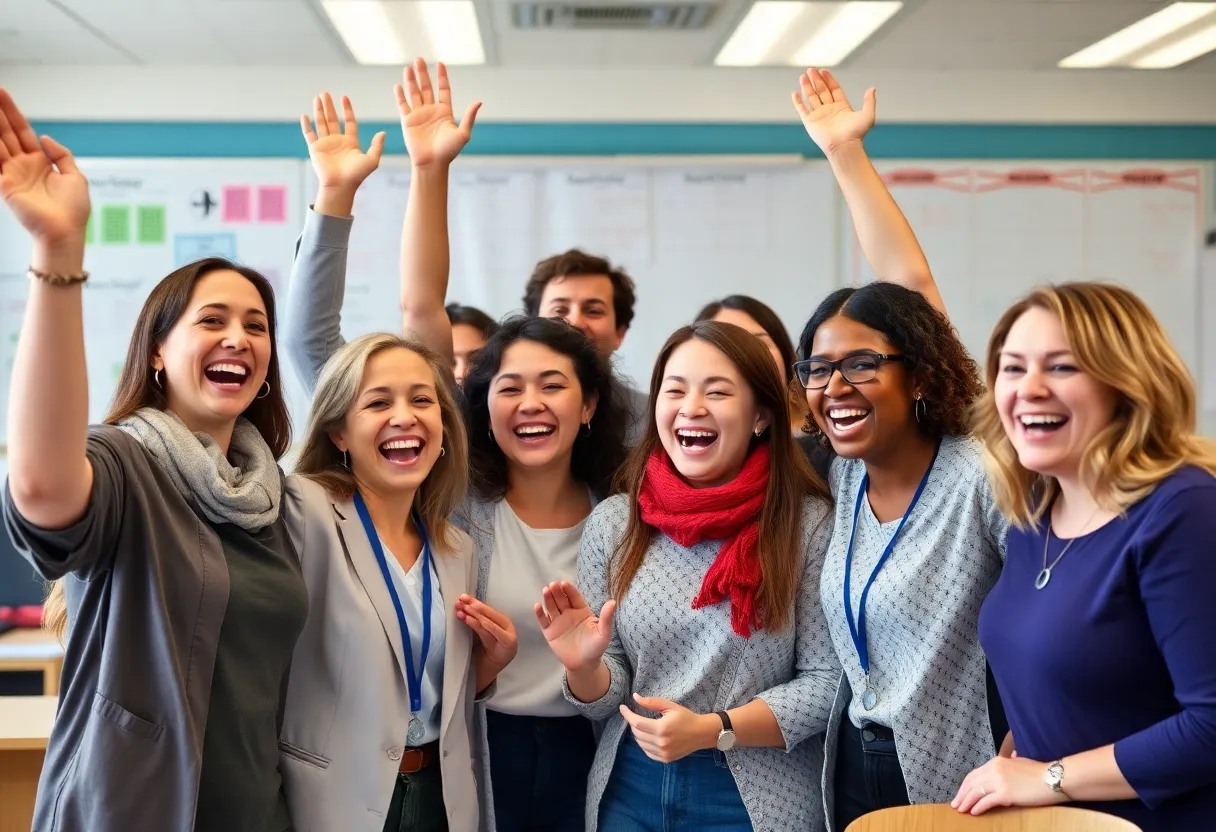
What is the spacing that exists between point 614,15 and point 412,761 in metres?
3.43

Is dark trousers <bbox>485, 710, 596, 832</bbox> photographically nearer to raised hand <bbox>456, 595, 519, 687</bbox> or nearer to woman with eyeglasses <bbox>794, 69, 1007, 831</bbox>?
raised hand <bbox>456, 595, 519, 687</bbox>

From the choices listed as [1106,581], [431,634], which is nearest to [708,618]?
[431,634]

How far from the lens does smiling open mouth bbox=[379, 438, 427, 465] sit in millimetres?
2010

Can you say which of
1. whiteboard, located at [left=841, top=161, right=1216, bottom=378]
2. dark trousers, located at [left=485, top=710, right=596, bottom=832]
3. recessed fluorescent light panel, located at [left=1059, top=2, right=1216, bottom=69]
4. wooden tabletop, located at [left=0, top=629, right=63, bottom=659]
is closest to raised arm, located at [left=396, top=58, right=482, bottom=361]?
dark trousers, located at [left=485, top=710, right=596, bottom=832]

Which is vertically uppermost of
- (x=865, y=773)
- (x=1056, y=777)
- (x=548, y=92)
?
(x=548, y=92)

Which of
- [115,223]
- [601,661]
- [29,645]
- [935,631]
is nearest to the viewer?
[935,631]

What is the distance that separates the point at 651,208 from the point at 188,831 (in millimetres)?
4018

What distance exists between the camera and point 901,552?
1.84 metres

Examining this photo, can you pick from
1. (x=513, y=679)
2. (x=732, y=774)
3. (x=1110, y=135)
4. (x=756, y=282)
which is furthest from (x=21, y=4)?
(x=1110, y=135)

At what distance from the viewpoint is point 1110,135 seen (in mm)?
5312

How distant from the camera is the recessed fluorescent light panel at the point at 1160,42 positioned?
4508 millimetres

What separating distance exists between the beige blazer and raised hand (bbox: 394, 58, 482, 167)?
3.41 ft

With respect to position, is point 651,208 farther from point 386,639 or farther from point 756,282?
point 386,639

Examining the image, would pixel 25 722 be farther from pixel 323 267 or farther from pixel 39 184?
pixel 39 184
